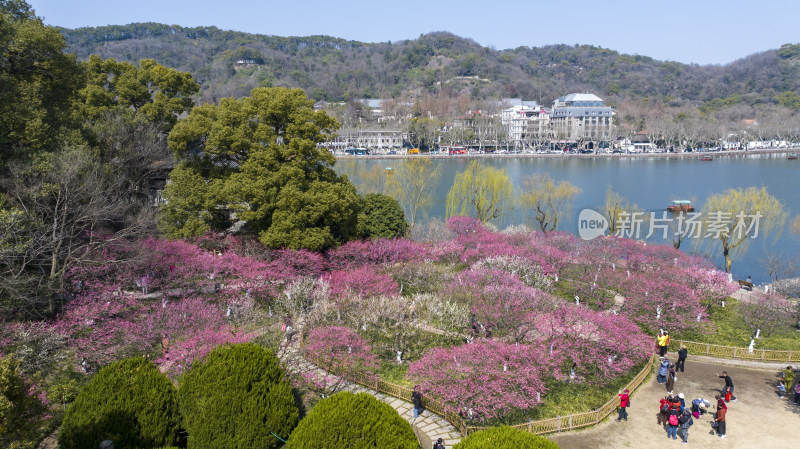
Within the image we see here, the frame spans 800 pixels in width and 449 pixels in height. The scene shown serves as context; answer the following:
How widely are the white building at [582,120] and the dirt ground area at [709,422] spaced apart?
7546 centimetres

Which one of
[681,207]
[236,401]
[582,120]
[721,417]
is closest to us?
[236,401]

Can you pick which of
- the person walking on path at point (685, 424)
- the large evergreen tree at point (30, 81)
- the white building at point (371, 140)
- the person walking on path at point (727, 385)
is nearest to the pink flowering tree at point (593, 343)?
the person walking on path at point (727, 385)

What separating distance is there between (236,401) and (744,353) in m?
12.9

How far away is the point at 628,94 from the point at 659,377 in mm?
134394

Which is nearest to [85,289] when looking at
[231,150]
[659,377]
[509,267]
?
[231,150]

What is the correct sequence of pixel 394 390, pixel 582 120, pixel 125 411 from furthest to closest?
pixel 582 120 → pixel 394 390 → pixel 125 411

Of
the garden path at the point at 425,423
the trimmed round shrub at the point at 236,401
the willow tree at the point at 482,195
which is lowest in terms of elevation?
the garden path at the point at 425,423

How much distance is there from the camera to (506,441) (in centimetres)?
655

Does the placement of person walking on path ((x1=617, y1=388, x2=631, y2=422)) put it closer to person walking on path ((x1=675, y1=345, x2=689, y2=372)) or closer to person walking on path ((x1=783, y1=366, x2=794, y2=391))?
person walking on path ((x1=675, y1=345, x2=689, y2=372))

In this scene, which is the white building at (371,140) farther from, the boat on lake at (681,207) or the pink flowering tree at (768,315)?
the pink flowering tree at (768,315)

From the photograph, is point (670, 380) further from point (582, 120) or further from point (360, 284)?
point (582, 120)

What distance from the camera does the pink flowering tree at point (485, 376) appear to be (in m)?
9.80

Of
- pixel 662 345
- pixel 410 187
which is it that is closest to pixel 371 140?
pixel 410 187

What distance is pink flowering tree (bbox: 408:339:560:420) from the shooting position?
980 centimetres
